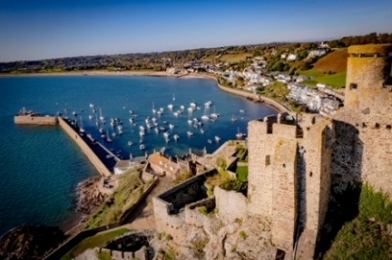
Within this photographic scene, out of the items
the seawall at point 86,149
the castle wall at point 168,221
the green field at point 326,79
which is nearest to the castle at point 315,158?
the castle wall at point 168,221

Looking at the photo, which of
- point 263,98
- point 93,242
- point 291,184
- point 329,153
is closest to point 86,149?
point 93,242

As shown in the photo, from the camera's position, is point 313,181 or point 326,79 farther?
point 326,79

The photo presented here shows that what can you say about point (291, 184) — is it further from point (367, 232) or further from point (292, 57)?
point (292, 57)

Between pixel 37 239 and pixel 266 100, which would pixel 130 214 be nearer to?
pixel 37 239

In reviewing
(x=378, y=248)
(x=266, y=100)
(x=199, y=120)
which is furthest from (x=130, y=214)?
(x=266, y=100)

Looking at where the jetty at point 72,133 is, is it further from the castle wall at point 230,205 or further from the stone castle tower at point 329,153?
the stone castle tower at point 329,153
